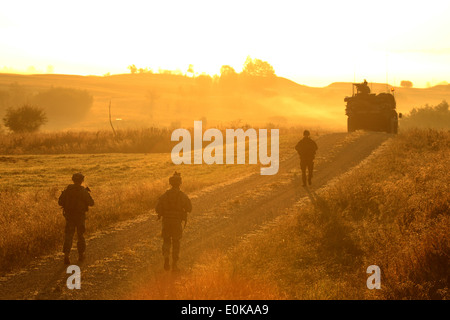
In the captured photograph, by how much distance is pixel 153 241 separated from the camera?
12.8 metres

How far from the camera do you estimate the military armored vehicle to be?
37406 mm

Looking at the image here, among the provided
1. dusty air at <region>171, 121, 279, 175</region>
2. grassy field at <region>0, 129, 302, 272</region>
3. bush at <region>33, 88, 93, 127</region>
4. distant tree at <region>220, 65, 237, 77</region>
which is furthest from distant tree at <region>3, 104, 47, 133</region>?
distant tree at <region>220, 65, 237, 77</region>

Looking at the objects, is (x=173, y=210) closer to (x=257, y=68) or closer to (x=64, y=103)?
(x=64, y=103)

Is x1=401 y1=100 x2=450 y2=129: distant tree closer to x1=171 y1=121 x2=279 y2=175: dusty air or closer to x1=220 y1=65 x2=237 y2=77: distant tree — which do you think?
x1=171 y1=121 x2=279 y2=175: dusty air

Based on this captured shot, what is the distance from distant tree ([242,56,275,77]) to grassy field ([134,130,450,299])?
152581 millimetres

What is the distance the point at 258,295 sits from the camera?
27.8 ft

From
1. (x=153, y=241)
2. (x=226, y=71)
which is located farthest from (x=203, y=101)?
(x=153, y=241)

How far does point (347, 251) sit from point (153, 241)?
17.3ft

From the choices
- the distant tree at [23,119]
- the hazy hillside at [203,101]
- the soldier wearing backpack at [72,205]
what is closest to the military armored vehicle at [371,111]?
the soldier wearing backpack at [72,205]

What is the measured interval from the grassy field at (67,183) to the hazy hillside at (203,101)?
61191 mm

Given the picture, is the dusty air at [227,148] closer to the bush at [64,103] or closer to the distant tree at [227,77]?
the bush at [64,103]

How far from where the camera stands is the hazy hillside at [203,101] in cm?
11056
